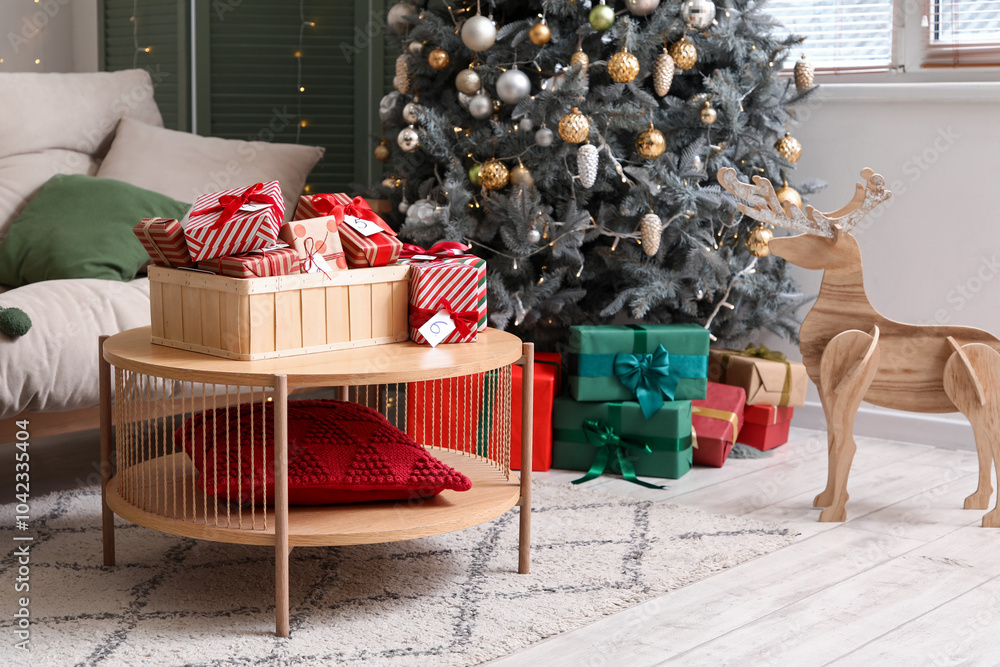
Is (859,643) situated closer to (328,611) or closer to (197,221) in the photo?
(328,611)

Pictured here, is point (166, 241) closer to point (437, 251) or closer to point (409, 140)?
point (437, 251)

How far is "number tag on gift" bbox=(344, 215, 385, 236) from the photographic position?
5.52 ft

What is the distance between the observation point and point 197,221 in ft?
5.19

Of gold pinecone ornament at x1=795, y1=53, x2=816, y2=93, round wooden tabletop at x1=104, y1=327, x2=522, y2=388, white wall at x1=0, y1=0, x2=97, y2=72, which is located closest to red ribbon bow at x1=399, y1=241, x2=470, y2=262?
round wooden tabletop at x1=104, y1=327, x2=522, y2=388

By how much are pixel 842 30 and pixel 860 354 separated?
1.28m

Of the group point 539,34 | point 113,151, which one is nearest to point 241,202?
point 539,34

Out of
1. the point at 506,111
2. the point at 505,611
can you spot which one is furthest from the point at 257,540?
the point at 506,111

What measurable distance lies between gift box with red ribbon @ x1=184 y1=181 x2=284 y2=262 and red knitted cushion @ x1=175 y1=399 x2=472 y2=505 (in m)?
0.26

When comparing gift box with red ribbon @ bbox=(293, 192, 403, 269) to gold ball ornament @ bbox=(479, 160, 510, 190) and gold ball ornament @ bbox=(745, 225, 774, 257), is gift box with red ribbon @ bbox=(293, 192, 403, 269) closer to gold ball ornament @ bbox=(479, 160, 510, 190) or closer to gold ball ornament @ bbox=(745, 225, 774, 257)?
gold ball ornament @ bbox=(479, 160, 510, 190)

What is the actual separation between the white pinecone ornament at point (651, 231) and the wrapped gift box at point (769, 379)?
44cm

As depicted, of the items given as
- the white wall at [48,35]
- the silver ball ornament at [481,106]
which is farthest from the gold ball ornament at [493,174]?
the white wall at [48,35]

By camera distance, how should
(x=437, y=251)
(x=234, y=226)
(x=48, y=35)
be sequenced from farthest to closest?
1. (x=48, y=35)
2. (x=437, y=251)
3. (x=234, y=226)

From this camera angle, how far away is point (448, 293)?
5.50 feet

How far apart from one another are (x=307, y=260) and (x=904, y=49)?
1.98 metres
